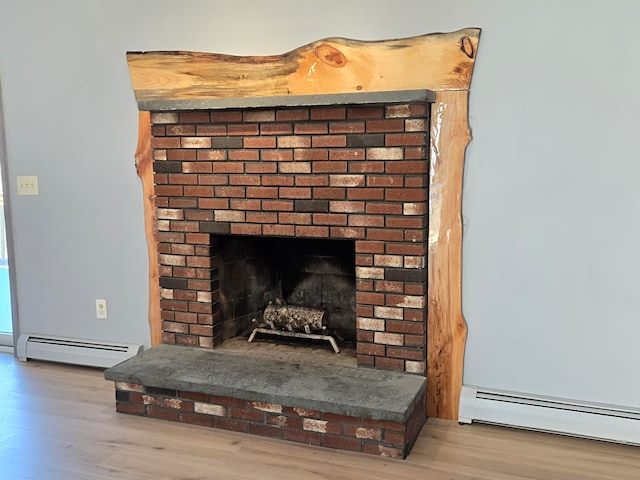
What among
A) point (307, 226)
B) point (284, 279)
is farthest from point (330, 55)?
point (284, 279)

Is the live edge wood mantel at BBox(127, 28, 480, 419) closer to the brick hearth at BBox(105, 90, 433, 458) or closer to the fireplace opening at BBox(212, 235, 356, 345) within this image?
the brick hearth at BBox(105, 90, 433, 458)

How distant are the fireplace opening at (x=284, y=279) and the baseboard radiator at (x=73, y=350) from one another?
2.01 feet

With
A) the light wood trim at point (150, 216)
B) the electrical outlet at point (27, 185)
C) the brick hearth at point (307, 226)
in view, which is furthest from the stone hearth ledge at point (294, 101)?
the electrical outlet at point (27, 185)

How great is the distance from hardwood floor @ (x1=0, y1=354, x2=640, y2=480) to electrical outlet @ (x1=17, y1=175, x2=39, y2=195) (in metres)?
1.28

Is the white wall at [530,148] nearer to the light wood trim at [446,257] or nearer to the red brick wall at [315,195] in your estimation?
the light wood trim at [446,257]

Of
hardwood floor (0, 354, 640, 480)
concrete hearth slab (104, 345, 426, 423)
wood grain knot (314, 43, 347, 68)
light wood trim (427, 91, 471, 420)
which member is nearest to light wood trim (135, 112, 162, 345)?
concrete hearth slab (104, 345, 426, 423)

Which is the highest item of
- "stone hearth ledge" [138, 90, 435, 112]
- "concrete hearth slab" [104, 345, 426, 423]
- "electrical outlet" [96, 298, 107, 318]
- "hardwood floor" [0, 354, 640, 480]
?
"stone hearth ledge" [138, 90, 435, 112]

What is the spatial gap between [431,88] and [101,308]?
2.13 m

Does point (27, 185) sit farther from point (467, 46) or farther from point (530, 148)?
point (530, 148)

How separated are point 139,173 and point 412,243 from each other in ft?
4.90

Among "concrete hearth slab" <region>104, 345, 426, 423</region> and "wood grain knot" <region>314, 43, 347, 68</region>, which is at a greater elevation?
"wood grain knot" <region>314, 43, 347, 68</region>

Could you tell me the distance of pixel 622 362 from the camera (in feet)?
7.75

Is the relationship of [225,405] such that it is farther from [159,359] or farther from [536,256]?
[536,256]

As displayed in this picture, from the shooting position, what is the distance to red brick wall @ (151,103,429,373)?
8.16 ft
